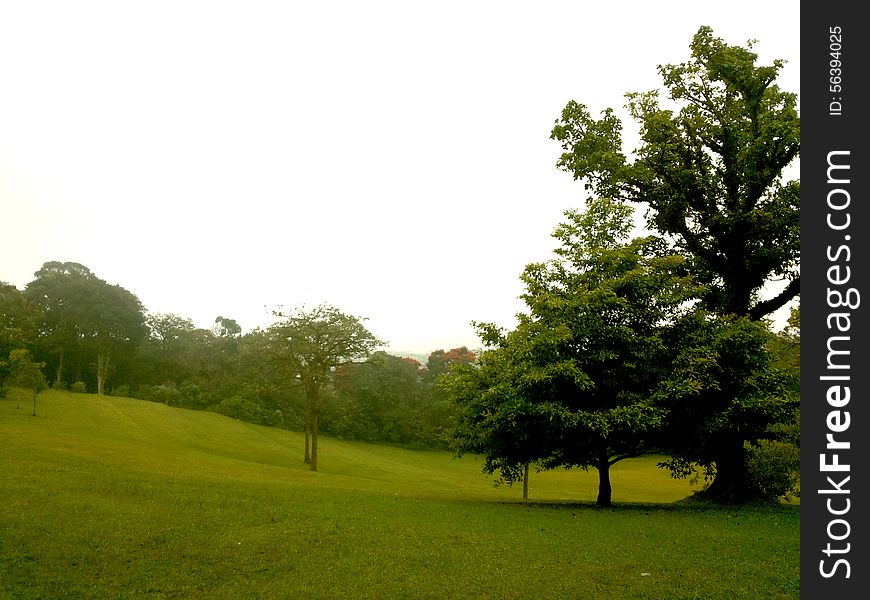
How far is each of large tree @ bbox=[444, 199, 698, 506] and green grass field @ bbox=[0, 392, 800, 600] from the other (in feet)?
8.96

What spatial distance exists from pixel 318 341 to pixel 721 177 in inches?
1290

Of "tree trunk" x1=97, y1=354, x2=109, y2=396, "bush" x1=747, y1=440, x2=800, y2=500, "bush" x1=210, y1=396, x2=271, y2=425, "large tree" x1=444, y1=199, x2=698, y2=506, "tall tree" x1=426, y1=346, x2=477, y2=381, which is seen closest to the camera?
"large tree" x1=444, y1=199, x2=698, y2=506

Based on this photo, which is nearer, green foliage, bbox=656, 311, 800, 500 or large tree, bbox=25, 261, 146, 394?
green foliage, bbox=656, 311, 800, 500

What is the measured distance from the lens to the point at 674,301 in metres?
21.8

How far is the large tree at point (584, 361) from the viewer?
66.5 feet

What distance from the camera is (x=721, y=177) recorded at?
83.4 feet

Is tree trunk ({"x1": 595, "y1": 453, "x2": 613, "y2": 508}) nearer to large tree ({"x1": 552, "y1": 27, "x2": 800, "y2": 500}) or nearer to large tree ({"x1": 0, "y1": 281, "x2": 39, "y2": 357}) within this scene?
A: large tree ({"x1": 552, "y1": 27, "x2": 800, "y2": 500})

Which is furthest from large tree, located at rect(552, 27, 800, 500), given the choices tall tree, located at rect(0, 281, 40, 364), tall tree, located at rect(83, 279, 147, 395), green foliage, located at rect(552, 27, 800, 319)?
tall tree, located at rect(83, 279, 147, 395)

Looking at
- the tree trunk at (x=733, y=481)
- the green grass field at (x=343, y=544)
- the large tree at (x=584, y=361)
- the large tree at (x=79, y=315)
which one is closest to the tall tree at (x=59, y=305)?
the large tree at (x=79, y=315)

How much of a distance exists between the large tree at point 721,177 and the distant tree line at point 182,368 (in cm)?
4479

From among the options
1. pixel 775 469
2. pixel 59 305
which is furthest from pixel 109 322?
pixel 775 469

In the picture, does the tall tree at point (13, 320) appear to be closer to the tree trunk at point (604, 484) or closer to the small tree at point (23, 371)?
the small tree at point (23, 371)

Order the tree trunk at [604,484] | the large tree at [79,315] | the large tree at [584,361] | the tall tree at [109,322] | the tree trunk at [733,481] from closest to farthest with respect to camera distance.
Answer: the large tree at [584,361], the tree trunk at [604,484], the tree trunk at [733,481], the large tree at [79,315], the tall tree at [109,322]

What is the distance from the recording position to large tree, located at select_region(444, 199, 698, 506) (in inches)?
798
